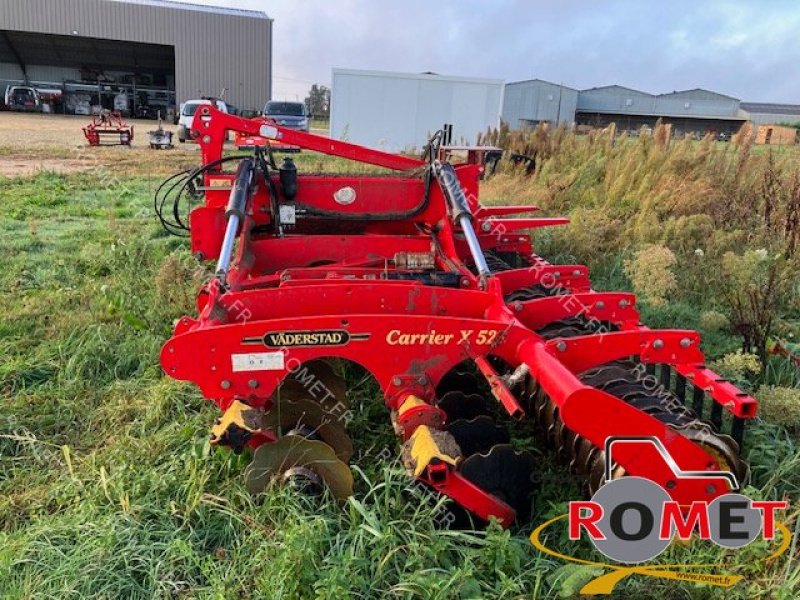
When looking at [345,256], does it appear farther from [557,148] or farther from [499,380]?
[557,148]

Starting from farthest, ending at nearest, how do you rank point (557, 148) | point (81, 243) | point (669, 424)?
point (557, 148), point (81, 243), point (669, 424)

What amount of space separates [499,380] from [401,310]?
53 cm

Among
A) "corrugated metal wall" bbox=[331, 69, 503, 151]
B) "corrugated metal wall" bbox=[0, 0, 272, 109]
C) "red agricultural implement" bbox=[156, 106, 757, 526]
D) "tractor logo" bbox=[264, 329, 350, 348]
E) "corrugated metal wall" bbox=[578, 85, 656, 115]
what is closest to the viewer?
"red agricultural implement" bbox=[156, 106, 757, 526]

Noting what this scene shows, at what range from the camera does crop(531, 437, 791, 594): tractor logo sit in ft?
7.44

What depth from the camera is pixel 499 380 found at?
8.18ft

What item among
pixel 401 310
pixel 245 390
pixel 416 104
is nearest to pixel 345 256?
pixel 401 310

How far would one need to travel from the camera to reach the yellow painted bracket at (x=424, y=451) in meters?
2.28

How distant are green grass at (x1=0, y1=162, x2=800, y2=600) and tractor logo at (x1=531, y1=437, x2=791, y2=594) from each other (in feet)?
→ 0.19

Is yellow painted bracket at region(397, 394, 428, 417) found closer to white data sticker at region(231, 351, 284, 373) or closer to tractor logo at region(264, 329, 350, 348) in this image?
tractor logo at region(264, 329, 350, 348)

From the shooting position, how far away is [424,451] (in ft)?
7.59

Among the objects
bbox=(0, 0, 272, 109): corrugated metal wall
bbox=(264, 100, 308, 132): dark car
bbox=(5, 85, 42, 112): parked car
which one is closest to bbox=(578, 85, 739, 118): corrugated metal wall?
bbox=(0, 0, 272, 109): corrugated metal wall

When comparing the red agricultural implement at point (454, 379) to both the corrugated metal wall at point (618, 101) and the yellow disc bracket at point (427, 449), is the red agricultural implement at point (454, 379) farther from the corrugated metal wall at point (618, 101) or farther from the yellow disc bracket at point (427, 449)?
the corrugated metal wall at point (618, 101)

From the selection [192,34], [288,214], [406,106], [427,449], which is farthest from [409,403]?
[192,34]

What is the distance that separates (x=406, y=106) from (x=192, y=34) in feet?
86.8
